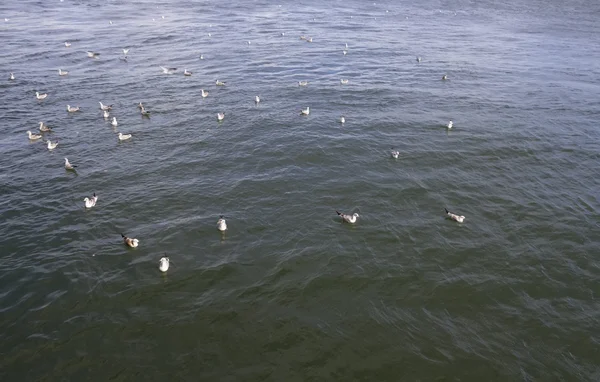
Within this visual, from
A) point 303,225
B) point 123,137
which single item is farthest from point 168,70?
point 303,225

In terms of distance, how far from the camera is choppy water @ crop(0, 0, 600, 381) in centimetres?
1547

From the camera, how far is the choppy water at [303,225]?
50.8 feet

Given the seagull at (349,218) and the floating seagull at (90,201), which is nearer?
the seagull at (349,218)

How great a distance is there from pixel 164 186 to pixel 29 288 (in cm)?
968

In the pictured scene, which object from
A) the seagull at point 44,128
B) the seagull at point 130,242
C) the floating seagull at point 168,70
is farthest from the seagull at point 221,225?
the floating seagull at point 168,70

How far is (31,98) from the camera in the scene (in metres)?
37.9

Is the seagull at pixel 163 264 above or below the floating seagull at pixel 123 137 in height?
below

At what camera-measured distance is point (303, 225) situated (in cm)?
2236

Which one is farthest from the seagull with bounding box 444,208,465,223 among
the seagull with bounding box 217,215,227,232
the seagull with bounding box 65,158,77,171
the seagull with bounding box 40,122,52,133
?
the seagull with bounding box 40,122,52,133

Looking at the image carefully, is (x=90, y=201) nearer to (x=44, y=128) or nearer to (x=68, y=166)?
(x=68, y=166)

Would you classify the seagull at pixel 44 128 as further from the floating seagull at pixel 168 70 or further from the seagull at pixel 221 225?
the seagull at pixel 221 225

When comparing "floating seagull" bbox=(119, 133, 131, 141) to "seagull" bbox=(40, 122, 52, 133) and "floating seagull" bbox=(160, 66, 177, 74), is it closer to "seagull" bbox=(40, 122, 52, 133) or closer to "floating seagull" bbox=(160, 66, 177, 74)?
"seagull" bbox=(40, 122, 52, 133)

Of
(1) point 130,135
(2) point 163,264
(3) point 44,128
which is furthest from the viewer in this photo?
(3) point 44,128

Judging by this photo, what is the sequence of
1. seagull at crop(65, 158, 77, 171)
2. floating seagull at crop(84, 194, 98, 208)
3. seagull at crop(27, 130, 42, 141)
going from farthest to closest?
seagull at crop(27, 130, 42, 141) → seagull at crop(65, 158, 77, 171) → floating seagull at crop(84, 194, 98, 208)
